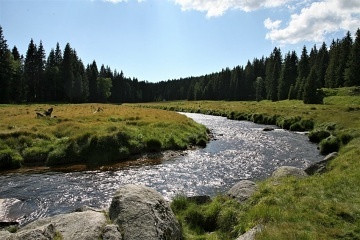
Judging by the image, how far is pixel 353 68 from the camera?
93750 mm

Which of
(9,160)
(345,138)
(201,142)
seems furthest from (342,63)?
(9,160)

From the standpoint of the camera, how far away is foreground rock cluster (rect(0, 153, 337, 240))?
29.7 ft

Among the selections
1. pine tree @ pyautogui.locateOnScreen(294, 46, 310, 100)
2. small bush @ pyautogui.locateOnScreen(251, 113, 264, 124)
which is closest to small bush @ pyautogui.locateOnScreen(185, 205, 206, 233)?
small bush @ pyautogui.locateOnScreen(251, 113, 264, 124)

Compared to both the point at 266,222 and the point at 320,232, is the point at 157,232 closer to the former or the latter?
the point at 266,222

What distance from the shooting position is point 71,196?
58.5 feet

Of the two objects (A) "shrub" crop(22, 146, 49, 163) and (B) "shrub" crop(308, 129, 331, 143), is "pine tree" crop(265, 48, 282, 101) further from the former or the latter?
(A) "shrub" crop(22, 146, 49, 163)

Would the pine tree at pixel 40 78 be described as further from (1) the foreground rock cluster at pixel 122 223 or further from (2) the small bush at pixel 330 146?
(1) the foreground rock cluster at pixel 122 223

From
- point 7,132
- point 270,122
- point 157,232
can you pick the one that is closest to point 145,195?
point 157,232

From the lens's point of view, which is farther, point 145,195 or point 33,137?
point 33,137

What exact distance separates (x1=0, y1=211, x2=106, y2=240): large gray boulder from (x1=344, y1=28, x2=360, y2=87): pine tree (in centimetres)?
10017

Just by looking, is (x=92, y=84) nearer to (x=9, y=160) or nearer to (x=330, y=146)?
(x=9, y=160)

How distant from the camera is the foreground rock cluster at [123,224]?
905cm

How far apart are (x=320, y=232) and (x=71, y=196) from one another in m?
13.7

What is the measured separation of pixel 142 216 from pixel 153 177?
40.0ft
